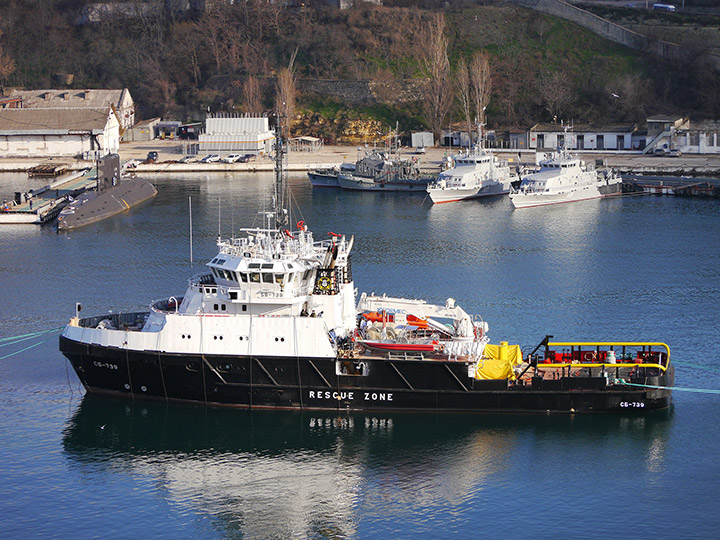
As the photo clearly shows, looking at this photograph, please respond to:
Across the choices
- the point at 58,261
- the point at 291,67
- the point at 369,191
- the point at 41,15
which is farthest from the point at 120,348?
the point at 41,15

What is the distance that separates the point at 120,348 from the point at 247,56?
A: 99851 mm

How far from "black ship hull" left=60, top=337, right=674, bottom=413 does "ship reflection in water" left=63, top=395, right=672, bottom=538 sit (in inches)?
19.6

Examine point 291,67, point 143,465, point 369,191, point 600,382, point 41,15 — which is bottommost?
point 143,465

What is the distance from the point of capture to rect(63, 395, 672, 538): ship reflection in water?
3334 cm

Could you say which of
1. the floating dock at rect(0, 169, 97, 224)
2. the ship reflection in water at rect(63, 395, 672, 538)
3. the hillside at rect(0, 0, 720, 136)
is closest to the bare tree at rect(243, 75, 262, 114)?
the hillside at rect(0, 0, 720, 136)

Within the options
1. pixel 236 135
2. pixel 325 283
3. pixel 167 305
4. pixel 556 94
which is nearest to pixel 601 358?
pixel 325 283

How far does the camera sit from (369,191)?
103250mm

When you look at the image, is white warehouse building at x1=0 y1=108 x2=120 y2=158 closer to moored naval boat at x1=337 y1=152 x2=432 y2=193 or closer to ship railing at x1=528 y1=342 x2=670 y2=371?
moored naval boat at x1=337 y1=152 x2=432 y2=193

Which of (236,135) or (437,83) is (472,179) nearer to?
(437,83)

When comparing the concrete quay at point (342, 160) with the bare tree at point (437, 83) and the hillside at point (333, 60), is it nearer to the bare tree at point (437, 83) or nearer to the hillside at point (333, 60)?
the bare tree at point (437, 83)

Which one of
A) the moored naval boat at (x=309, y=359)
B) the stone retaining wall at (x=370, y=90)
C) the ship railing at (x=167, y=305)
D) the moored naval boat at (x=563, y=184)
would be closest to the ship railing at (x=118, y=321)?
the ship railing at (x=167, y=305)

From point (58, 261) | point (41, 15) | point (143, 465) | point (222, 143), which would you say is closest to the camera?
point (143, 465)

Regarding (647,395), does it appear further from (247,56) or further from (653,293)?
(247,56)

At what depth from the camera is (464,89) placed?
117 m
